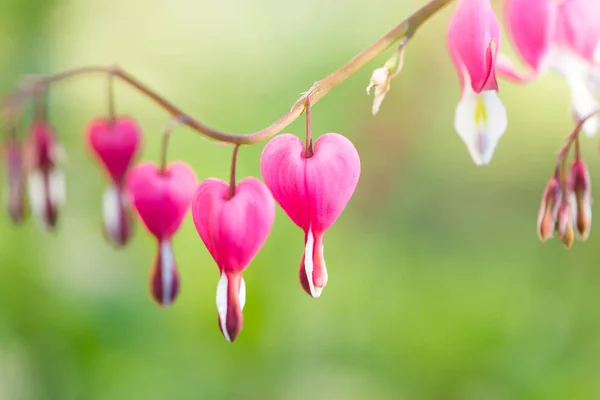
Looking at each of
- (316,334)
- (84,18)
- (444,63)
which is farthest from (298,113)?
(84,18)

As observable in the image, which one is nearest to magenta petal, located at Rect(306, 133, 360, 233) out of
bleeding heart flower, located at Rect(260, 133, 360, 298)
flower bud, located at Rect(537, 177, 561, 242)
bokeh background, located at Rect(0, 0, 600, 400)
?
bleeding heart flower, located at Rect(260, 133, 360, 298)

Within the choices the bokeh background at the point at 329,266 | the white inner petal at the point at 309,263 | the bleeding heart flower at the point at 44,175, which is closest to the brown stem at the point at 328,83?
the white inner petal at the point at 309,263

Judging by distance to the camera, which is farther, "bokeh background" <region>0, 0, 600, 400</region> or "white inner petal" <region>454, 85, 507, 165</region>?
"bokeh background" <region>0, 0, 600, 400</region>

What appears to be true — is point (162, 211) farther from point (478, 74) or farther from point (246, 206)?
point (478, 74)

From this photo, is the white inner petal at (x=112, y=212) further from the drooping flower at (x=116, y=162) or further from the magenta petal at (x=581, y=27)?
the magenta petal at (x=581, y=27)

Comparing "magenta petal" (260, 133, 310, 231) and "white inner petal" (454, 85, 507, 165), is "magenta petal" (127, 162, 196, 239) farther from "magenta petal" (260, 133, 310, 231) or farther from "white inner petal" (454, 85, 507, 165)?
"white inner petal" (454, 85, 507, 165)

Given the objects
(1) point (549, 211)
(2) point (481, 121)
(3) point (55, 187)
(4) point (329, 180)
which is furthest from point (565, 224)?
(3) point (55, 187)

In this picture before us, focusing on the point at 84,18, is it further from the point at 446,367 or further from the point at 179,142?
the point at 446,367
